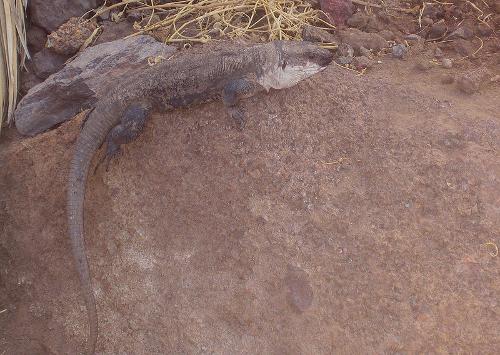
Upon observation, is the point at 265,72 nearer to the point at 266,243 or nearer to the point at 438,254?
the point at 266,243

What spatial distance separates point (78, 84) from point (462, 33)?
137 inches

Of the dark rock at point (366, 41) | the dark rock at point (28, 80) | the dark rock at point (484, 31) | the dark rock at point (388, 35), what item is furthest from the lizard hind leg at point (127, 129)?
the dark rock at point (484, 31)

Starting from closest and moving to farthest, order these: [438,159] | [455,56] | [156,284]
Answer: [438,159] → [156,284] → [455,56]

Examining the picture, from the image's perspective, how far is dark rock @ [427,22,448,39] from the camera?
4.92 m

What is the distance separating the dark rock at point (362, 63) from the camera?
177 inches

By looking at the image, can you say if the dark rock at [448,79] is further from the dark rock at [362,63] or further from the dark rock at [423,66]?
the dark rock at [362,63]

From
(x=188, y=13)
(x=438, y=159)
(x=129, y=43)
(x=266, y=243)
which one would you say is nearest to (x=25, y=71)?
(x=129, y=43)

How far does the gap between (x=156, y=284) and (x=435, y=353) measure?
2.00 m

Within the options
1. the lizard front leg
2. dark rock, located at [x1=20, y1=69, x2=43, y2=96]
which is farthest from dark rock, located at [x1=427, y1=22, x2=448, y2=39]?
dark rock, located at [x1=20, y1=69, x2=43, y2=96]

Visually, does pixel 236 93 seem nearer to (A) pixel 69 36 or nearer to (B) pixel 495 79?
(A) pixel 69 36

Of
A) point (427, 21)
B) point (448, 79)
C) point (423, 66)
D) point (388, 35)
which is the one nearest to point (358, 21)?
point (388, 35)

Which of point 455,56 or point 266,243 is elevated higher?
point 455,56

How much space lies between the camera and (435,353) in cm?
326

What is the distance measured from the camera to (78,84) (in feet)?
14.9
